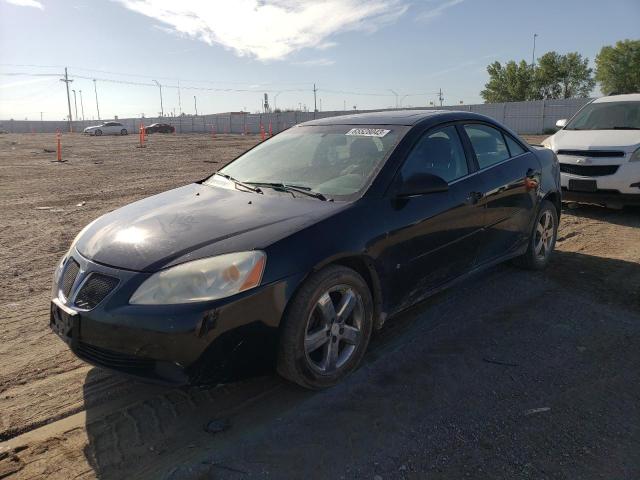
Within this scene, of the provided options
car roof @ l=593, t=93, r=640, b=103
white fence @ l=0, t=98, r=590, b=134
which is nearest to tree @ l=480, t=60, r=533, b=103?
white fence @ l=0, t=98, r=590, b=134

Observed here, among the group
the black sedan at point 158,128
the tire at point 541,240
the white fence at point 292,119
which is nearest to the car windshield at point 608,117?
the white fence at point 292,119

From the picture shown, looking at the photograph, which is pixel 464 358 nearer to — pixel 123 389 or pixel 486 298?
pixel 486 298

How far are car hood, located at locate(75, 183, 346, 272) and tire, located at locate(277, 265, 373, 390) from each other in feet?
1.20

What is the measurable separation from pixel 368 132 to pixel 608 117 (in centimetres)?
660

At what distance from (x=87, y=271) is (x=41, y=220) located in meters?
5.83

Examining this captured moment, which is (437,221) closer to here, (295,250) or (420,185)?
(420,185)

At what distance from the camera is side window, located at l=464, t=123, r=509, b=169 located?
14.3 ft

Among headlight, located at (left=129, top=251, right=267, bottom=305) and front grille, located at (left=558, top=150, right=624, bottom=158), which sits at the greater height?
front grille, located at (left=558, top=150, right=624, bottom=158)

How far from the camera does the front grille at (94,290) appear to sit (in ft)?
8.73

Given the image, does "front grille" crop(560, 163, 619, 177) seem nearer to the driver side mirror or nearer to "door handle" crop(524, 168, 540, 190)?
"door handle" crop(524, 168, 540, 190)

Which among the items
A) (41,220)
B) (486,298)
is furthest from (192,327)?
(41,220)

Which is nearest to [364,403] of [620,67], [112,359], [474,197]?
[112,359]

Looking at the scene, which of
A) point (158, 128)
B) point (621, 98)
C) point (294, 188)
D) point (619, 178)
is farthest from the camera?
point (158, 128)

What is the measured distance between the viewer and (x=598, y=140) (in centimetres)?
778
